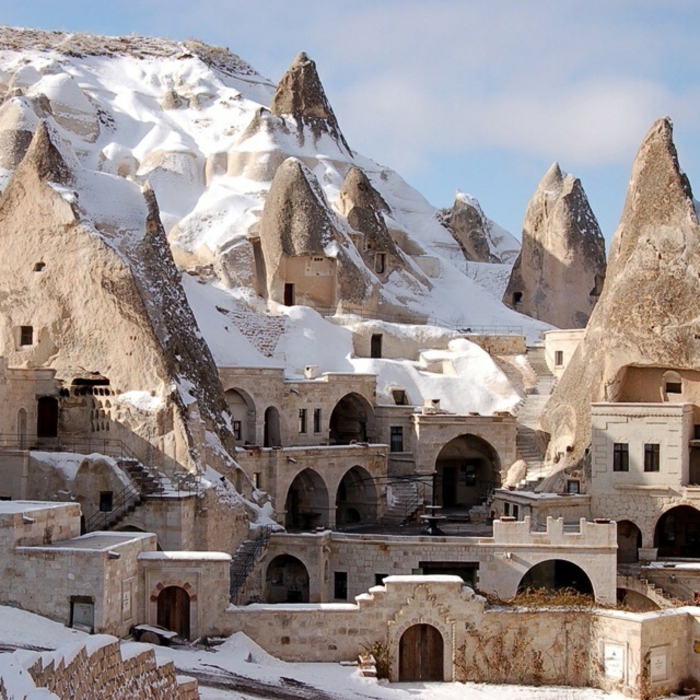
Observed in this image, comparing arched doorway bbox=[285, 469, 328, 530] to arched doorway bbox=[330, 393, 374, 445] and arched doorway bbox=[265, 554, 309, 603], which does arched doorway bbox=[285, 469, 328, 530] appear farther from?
arched doorway bbox=[265, 554, 309, 603]

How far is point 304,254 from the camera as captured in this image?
54812 millimetres

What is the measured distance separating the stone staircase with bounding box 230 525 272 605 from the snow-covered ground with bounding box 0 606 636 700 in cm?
490

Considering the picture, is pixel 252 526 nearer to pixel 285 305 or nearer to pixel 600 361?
pixel 600 361

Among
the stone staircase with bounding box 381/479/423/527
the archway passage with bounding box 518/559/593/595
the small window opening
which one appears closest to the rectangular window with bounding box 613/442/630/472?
the archway passage with bounding box 518/559/593/595

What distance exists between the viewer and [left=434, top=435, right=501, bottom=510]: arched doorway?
47750mm

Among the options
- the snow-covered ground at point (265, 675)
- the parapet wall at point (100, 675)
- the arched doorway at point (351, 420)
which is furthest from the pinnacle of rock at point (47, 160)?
the parapet wall at point (100, 675)

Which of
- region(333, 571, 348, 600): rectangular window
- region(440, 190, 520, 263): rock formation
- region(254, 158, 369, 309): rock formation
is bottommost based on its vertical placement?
region(333, 571, 348, 600): rectangular window

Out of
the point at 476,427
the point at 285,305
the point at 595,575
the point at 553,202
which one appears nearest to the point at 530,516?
the point at 595,575

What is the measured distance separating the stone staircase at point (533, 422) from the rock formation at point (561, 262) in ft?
48.6

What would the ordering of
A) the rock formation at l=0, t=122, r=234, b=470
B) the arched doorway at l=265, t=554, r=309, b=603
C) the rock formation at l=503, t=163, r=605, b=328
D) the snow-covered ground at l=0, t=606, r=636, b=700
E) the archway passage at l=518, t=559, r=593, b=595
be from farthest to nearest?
the rock formation at l=503, t=163, r=605, b=328
the arched doorway at l=265, t=554, r=309, b=603
the archway passage at l=518, t=559, r=593, b=595
the rock formation at l=0, t=122, r=234, b=470
the snow-covered ground at l=0, t=606, r=636, b=700

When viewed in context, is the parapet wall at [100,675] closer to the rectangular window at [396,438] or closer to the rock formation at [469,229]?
the rectangular window at [396,438]

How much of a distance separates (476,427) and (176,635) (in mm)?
20373

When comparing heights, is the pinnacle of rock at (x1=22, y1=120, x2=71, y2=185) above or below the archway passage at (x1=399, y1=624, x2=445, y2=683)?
above

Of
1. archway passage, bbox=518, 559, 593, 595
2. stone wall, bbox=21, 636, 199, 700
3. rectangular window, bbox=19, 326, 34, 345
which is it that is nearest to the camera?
stone wall, bbox=21, 636, 199, 700
